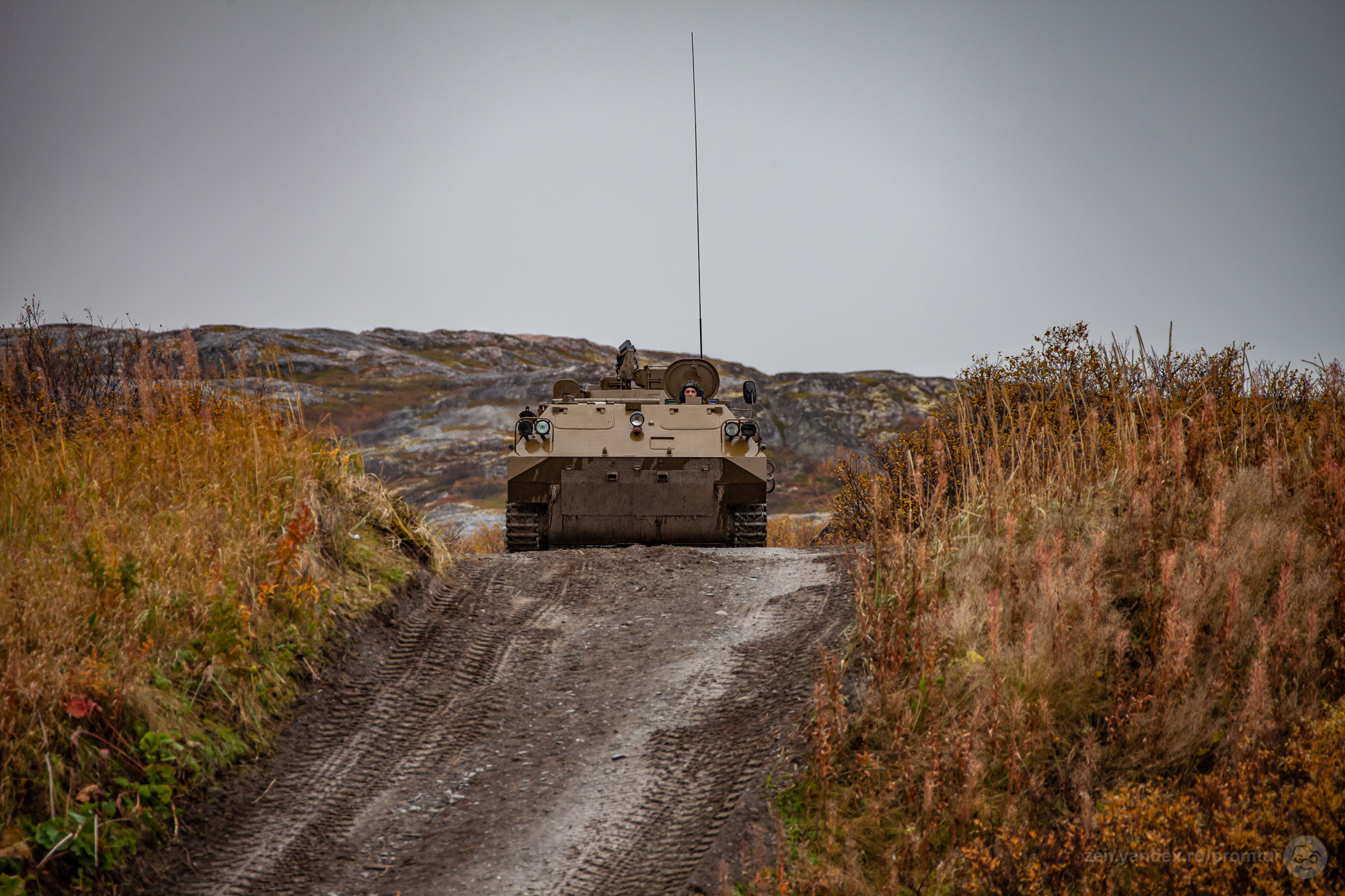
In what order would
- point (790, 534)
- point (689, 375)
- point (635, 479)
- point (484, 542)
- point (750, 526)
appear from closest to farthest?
point (635, 479) → point (750, 526) → point (689, 375) → point (484, 542) → point (790, 534)

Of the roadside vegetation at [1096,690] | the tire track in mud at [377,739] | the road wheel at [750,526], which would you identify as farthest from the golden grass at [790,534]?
the roadside vegetation at [1096,690]

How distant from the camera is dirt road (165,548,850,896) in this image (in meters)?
3.64

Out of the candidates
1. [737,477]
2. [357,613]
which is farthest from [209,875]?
[737,477]

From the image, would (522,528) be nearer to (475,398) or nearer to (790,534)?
(790,534)

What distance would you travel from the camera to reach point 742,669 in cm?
530

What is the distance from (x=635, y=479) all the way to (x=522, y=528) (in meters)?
1.41

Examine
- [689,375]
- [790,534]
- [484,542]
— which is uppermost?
[689,375]

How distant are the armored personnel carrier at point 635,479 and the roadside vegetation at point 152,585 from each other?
9.91 ft

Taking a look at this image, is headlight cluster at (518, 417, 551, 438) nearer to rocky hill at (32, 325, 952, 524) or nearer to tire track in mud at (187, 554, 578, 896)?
tire track in mud at (187, 554, 578, 896)

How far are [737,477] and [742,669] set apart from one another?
5036mm

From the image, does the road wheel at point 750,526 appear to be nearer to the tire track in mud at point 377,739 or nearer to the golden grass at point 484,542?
the tire track in mud at point 377,739

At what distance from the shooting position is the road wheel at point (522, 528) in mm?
10141

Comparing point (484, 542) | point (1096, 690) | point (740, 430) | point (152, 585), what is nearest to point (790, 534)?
point (484, 542)

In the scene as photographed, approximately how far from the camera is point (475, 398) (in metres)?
56.1
